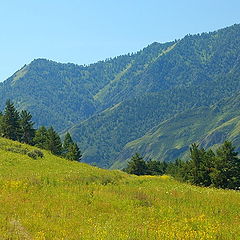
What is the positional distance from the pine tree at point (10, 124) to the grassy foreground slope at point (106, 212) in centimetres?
6510

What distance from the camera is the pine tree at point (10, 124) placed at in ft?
284

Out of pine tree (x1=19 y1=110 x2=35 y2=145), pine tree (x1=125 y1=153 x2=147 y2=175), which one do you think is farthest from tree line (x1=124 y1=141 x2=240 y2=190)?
pine tree (x1=125 y1=153 x2=147 y2=175)

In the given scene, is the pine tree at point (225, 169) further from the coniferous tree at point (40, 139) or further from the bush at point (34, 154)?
the coniferous tree at point (40, 139)

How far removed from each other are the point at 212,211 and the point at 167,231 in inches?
235

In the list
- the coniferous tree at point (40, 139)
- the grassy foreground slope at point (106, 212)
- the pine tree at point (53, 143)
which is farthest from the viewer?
the coniferous tree at point (40, 139)

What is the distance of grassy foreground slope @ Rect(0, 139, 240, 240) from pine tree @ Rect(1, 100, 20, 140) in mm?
65100

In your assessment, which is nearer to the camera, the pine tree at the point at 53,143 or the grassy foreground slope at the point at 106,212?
the grassy foreground slope at the point at 106,212

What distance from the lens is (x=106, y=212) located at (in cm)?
1789

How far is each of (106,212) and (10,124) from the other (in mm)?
74050

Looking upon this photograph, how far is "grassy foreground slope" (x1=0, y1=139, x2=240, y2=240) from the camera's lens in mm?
13609

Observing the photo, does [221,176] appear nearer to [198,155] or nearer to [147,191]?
[198,155]

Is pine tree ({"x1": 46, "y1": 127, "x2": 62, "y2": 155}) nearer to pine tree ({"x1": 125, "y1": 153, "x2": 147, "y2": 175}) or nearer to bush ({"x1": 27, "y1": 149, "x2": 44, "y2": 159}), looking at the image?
pine tree ({"x1": 125, "y1": 153, "x2": 147, "y2": 175})

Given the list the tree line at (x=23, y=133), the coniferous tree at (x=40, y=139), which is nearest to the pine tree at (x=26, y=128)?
the tree line at (x=23, y=133)

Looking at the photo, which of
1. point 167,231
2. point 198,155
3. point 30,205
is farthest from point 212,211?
point 198,155
